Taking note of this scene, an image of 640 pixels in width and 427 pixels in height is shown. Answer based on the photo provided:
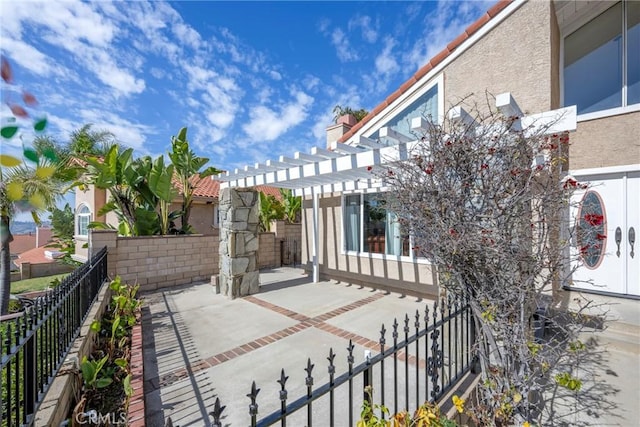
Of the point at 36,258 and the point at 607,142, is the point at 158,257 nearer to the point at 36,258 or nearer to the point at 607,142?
the point at 607,142

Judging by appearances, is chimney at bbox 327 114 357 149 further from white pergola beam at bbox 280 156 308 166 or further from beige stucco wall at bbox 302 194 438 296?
white pergola beam at bbox 280 156 308 166

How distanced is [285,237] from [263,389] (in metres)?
11.3

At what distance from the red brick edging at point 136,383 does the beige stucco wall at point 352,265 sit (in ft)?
22.6

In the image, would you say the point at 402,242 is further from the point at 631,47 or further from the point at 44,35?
the point at 44,35

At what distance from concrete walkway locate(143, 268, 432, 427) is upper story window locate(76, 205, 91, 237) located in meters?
11.8

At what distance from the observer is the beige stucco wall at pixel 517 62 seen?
6.73 m

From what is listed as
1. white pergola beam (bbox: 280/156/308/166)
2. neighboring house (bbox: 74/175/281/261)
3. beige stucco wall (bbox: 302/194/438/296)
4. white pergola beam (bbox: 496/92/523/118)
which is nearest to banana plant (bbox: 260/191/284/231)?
neighboring house (bbox: 74/175/281/261)

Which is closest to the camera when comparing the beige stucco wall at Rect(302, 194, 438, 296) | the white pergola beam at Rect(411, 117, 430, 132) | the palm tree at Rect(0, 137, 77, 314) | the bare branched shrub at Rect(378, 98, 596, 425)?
the palm tree at Rect(0, 137, 77, 314)

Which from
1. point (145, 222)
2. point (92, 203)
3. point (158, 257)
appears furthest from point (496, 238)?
point (92, 203)

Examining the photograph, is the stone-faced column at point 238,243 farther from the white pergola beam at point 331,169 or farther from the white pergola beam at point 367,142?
the white pergola beam at point 367,142

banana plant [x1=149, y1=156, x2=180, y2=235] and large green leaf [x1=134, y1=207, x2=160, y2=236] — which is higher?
banana plant [x1=149, y1=156, x2=180, y2=235]

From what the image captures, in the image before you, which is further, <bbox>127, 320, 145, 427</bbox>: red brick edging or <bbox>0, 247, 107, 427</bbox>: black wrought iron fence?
<bbox>127, 320, 145, 427</bbox>: red brick edging

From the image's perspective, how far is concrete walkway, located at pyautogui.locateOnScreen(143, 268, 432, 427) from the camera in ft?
12.5

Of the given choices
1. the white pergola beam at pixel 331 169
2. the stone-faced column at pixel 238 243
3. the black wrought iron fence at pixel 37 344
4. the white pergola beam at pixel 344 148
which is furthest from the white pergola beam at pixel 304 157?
the black wrought iron fence at pixel 37 344
